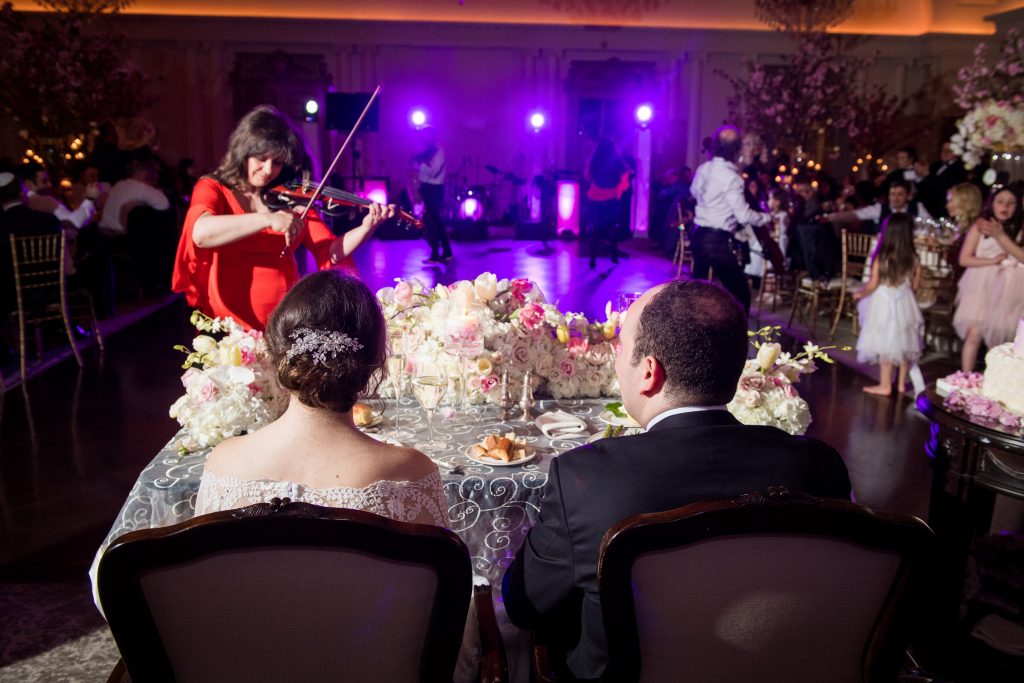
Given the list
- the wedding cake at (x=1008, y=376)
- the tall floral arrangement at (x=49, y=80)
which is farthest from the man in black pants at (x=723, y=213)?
the tall floral arrangement at (x=49, y=80)

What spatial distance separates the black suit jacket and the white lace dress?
9.6 inches

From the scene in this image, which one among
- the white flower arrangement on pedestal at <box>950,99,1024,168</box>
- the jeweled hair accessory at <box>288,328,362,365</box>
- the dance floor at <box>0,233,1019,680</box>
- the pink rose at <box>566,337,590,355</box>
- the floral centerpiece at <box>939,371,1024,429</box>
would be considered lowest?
the dance floor at <box>0,233,1019,680</box>

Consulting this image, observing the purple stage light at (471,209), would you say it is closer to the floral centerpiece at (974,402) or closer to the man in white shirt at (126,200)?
the man in white shirt at (126,200)

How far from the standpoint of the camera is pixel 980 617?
3.02 meters

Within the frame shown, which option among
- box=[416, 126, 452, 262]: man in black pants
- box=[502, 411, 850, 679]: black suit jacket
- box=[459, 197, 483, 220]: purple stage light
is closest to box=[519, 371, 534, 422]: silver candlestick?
box=[502, 411, 850, 679]: black suit jacket

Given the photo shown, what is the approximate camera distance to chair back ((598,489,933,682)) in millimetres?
1221

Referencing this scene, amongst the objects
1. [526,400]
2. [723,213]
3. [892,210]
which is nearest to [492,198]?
[892,210]

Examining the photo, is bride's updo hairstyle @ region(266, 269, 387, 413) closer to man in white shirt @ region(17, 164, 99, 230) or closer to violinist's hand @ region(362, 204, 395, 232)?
violinist's hand @ region(362, 204, 395, 232)

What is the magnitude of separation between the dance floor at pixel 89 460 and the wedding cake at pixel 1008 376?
1.27m

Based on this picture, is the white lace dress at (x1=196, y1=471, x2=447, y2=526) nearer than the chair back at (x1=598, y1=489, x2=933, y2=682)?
No

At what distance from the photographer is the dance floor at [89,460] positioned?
9.46 ft

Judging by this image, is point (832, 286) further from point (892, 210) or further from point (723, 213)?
point (723, 213)

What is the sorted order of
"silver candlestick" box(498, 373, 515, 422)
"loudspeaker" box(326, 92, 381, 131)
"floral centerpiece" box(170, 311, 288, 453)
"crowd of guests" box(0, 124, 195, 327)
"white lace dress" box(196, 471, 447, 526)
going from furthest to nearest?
"loudspeaker" box(326, 92, 381, 131), "crowd of guests" box(0, 124, 195, 327), "silver candlestick" box(498, 373, 515, 422), "floral centerpiece" box(170, 311, 288, 453), "white lace dress" box(196, 471, 447, 526)

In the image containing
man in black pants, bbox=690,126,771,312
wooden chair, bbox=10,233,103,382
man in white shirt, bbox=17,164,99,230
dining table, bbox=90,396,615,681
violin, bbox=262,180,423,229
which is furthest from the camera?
man in white shirt, bbox=17,164,99,230
